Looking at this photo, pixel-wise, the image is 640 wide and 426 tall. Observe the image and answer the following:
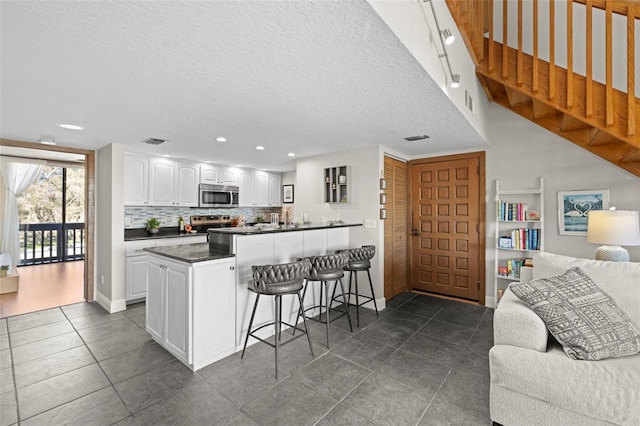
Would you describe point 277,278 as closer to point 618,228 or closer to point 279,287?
point 279,287

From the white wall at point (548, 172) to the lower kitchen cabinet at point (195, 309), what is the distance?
11.7 ft

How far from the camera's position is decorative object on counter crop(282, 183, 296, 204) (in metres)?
6.41

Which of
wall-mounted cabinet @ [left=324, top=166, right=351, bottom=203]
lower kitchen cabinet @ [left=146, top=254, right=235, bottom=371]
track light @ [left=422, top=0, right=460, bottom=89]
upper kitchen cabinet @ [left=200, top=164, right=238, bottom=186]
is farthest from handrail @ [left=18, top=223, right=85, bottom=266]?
track light @ [left=422, top=0, right=460, bottom=89]

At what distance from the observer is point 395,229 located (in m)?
4.38

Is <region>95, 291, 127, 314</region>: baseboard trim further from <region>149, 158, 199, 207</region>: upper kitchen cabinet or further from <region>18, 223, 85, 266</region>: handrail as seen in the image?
<region>18, 223, 85, 266</region>: handrail

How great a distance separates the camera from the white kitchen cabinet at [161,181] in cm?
454

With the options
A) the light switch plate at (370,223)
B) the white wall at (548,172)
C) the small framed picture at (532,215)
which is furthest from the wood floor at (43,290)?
the small framed picture at (532,215)

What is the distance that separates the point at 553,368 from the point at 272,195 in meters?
5.57

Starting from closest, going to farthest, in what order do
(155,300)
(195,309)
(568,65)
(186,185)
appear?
1. (195,309)
2. (568,65)
3. (155,300)
4. (186,185)

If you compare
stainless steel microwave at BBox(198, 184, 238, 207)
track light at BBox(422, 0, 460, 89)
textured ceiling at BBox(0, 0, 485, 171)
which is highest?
track light at BBox(422, 0, 460, 89)

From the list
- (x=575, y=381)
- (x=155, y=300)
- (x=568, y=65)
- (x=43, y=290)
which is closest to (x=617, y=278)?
(x=575, y=381)

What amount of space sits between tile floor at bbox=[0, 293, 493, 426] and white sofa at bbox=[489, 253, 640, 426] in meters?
0.32

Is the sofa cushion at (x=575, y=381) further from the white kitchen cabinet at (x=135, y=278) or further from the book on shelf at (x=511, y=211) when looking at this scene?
the white kitchen cabinet at (x=135, y=278)

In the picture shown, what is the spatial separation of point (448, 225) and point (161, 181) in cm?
471
